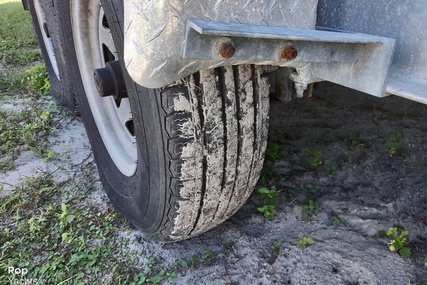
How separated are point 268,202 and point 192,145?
76 cm

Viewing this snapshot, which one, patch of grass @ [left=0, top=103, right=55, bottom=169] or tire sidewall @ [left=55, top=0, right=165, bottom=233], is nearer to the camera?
tire sidewall @ [left=55, top=0, right=165, bottom=233]

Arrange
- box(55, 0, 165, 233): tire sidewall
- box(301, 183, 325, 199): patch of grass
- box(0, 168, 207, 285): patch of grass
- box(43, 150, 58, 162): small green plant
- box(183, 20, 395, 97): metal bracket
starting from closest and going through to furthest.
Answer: box(183, 20, 395, 97): metal bracket, box(55, 0, 165, 233): tire sidewall, box(0, 168, 207, 285): patch of grass, box(301, 183, 325, 199): patch of grass, box(43, 150, 58, 162): small green plant

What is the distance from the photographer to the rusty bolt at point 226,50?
89 centimetres

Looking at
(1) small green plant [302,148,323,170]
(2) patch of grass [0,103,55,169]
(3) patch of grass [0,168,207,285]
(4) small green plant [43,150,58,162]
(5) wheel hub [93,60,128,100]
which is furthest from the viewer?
(2) patch of grass [0,103,55,169]

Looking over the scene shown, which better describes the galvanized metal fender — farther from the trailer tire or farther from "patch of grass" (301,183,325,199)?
"patch of grass" (301,183,325,199)

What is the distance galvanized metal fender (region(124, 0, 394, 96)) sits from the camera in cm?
89

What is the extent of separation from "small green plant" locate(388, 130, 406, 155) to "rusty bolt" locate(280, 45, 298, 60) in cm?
145

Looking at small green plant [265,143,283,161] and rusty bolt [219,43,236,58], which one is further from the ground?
rusty bolt [219,43,236,58]

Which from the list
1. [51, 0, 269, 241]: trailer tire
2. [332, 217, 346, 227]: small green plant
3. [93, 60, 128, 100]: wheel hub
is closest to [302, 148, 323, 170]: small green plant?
[332, 217, 346, 227]: small green plant

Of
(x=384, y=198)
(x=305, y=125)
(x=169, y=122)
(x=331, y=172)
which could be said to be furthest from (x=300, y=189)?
(x=169, y=122)

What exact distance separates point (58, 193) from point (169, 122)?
119 centimetres

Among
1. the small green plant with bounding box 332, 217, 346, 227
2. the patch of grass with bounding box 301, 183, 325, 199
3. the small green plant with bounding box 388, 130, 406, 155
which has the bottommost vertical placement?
the small green plant with bounding box 332, 217, 346, 227

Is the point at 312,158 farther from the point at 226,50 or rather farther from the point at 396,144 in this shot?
the point at 226,50

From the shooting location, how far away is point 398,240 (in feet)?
5.25
